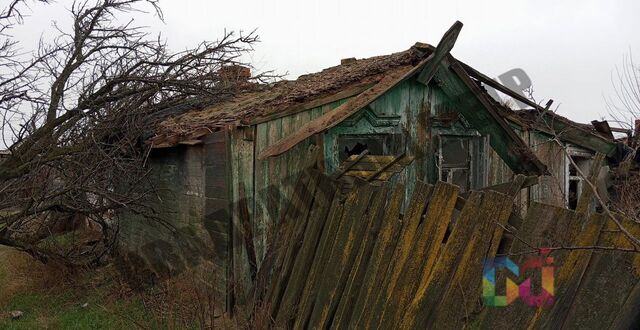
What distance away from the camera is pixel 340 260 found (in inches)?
159

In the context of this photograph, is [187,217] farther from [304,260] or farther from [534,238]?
[534,238]

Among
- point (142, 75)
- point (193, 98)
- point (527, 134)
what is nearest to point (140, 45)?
point (142, 75)

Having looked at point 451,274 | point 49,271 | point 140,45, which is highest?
point 140,45

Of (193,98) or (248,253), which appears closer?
(248,253)

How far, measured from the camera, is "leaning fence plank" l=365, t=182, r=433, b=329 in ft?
11.2

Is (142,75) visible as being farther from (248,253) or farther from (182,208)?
(248,253)

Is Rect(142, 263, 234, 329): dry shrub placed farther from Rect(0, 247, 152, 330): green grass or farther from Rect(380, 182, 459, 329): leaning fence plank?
Rect(380, 182, 459, 329): leaning fence plank

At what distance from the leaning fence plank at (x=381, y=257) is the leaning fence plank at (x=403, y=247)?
7cm

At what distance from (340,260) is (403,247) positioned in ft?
2.56

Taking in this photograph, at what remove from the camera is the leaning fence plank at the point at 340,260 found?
3.96 metres

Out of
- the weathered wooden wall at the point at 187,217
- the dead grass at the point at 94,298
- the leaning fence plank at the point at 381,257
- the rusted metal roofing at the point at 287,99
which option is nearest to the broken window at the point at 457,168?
the rusted metal roofing at the point at 287,99

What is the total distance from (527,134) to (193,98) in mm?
6467

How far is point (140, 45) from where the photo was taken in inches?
261

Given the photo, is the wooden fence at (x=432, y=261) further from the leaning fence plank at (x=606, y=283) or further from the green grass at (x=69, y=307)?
the green grass at (x=69, y=307)
